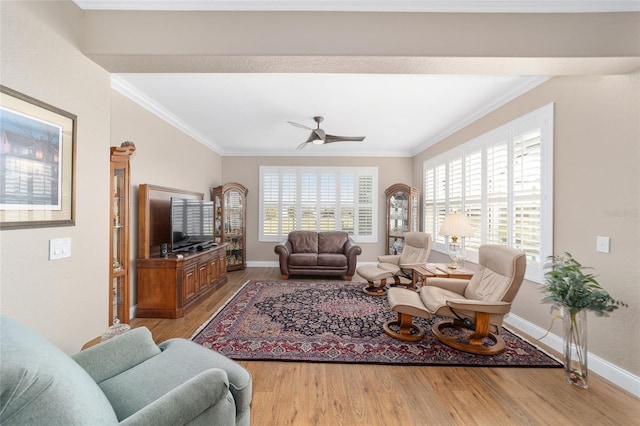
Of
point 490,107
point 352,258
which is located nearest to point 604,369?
point 490,107

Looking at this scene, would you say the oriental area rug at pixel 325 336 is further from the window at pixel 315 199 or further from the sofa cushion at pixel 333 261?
the window at pixel 315 199

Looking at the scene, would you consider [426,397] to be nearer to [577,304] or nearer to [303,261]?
[577,304]

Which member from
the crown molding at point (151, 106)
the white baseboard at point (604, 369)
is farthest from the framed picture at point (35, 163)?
the white baseboard at point (604, 369)

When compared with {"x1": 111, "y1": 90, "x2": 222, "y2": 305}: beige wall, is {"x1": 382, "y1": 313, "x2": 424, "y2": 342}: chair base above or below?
below

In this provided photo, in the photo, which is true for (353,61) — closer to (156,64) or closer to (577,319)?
(156,64)

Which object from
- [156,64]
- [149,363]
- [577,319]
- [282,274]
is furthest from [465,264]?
[156,64]

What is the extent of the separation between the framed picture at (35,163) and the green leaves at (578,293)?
3.62 metres

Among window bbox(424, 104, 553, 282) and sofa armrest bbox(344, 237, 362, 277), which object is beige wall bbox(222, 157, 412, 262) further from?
window bbox(424, 104, 553, 282)

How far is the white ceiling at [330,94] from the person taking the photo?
5.98ft

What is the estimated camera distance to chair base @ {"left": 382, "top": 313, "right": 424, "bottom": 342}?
2646 millimetres

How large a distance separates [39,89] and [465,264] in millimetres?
4827

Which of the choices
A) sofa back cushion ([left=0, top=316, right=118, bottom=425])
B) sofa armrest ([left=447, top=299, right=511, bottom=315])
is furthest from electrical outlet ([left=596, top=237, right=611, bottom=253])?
sofa back cushion ([left=0, top=316, right=118, bottom=425])

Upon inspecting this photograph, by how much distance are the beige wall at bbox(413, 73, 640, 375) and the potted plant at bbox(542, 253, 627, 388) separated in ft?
0.78

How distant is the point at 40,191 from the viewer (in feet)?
4.80
